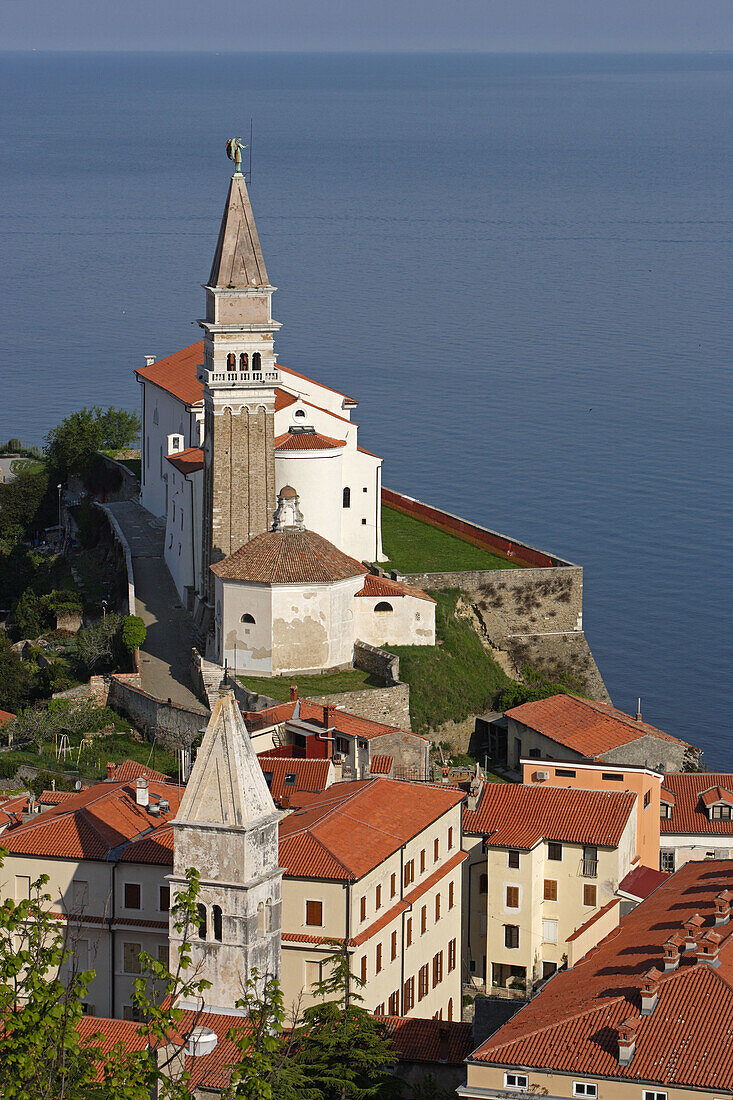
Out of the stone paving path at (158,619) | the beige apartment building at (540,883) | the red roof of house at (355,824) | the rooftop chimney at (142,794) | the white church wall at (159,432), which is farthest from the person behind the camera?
the white church wall at (159,432)

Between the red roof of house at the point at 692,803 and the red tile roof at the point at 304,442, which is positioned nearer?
the red roof of house at the point at 692,803

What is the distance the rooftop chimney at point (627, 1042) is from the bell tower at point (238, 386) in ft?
73.5

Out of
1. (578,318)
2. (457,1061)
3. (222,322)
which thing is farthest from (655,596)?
(578,318)

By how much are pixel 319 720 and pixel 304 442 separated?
32.4 feet

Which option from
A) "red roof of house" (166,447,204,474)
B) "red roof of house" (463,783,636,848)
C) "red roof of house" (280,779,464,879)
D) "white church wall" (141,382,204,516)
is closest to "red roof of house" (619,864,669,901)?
"red roof of house" (463,783,636,848)

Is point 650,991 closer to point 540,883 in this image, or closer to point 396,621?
point 540,883

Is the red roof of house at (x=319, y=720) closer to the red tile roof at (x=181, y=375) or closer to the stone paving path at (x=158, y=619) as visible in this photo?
the stone paving path at (x=158, y=619)

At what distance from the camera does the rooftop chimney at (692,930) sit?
20172 mm

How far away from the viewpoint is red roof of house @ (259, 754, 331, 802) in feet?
92.5

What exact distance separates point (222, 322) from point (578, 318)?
6085cm

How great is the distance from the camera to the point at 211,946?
67.9 ft

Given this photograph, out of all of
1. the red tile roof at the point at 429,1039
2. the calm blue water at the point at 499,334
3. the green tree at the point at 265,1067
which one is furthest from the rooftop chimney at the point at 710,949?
the calm blue water at the point at 499,334

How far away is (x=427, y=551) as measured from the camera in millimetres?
44625

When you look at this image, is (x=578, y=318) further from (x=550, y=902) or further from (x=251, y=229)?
(x=550, y=902)
